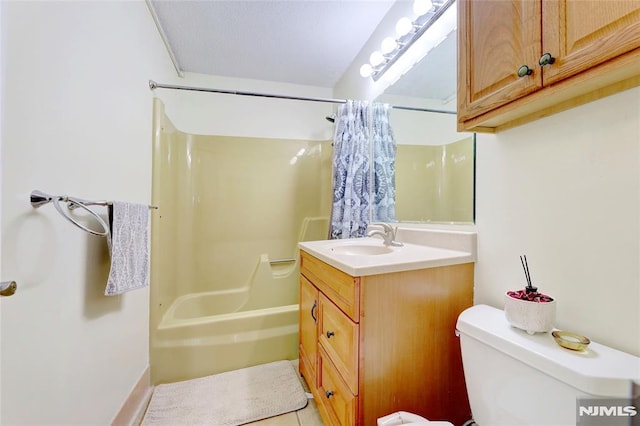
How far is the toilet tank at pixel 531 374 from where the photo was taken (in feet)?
1.59

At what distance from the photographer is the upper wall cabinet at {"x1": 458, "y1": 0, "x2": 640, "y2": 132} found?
476mm

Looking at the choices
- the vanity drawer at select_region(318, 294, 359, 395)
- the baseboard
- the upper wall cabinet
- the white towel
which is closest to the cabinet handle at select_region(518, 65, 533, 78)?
the upper wall cabinet

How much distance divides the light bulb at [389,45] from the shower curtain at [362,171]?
306 millimetres

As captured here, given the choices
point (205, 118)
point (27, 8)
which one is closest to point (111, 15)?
point (27, 8)

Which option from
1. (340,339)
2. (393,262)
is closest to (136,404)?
(340,339)

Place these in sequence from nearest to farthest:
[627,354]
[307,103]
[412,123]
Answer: [627,354] → [412,123] → [307,103]

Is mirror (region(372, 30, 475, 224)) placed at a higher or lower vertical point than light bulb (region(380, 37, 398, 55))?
lower

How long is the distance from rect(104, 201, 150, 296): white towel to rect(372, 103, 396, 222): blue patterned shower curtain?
133cm

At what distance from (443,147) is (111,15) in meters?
1.65

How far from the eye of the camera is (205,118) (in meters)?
2.22

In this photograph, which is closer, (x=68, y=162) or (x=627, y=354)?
(x=627, y=354)

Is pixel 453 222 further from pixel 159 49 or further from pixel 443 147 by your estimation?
pixel 159 49

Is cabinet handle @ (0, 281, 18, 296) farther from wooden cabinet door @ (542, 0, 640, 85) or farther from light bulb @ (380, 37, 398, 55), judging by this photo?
light bulb @ (380, 37, 398, 55)

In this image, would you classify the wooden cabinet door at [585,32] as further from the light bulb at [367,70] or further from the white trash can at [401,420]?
the light bulb at [367,70]
